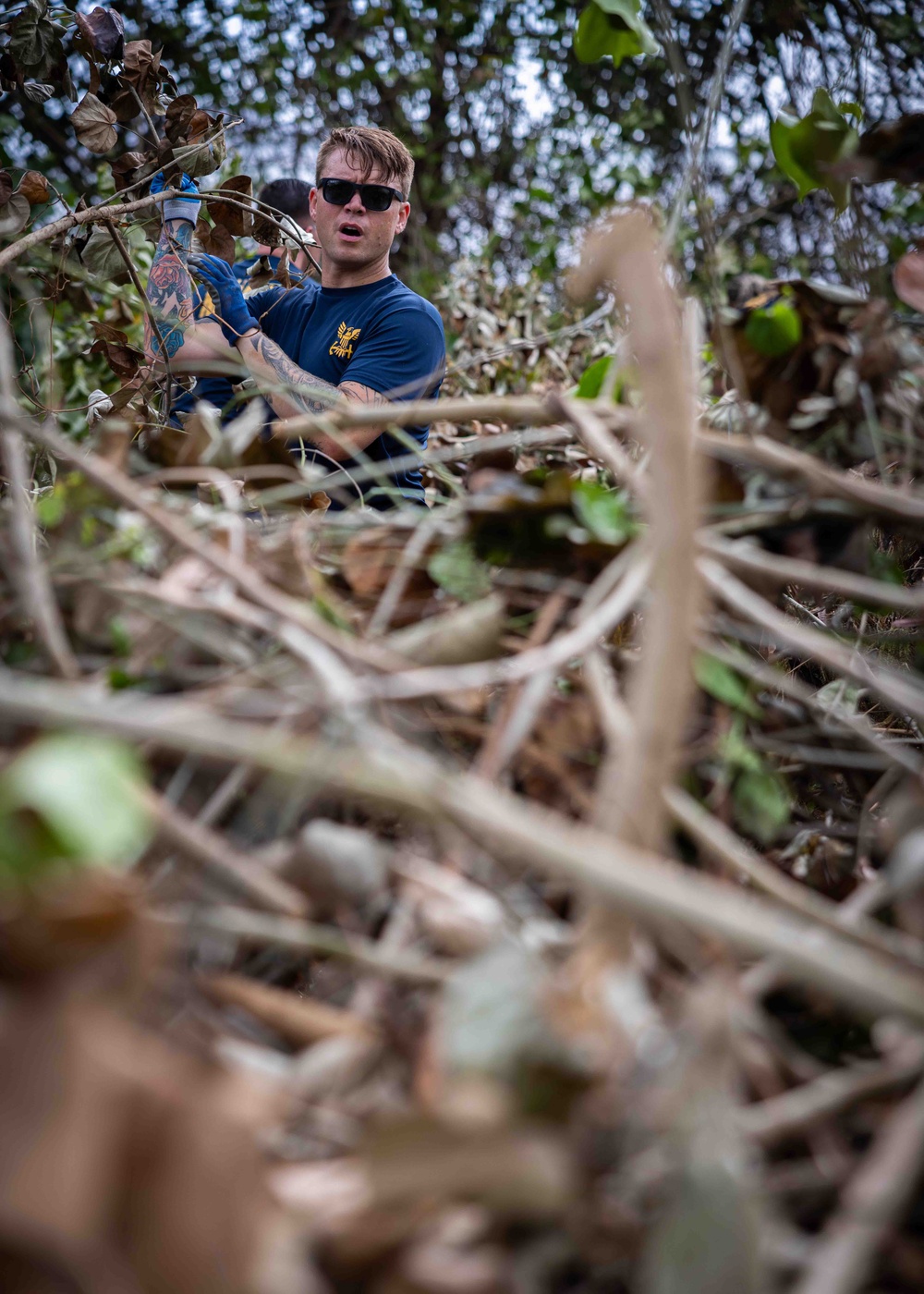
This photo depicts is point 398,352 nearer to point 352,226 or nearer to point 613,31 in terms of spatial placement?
point 352,226

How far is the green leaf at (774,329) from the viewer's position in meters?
0.60

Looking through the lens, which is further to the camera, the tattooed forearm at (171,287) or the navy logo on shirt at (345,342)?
the navy logo on shirt at (345,342)

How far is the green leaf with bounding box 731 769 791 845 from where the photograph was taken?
0.50 meters

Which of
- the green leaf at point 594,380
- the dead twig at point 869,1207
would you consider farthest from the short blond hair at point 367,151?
the dead twig at point 869,1207

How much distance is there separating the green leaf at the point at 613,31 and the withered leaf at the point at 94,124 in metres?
0.83

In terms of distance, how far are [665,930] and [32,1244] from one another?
9.2 inches

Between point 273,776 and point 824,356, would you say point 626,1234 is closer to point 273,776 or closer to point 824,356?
point 273,776

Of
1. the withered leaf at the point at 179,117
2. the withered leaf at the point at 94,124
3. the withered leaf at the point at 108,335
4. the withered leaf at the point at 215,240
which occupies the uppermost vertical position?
the withered leaf at the point at 179,117

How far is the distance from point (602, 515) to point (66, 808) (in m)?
0.33

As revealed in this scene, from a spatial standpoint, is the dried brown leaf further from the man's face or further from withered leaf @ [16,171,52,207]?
the man's face

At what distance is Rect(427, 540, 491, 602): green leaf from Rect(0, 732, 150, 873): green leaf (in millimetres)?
258

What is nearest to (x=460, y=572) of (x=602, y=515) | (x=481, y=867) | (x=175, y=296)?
(x=602, y=515)

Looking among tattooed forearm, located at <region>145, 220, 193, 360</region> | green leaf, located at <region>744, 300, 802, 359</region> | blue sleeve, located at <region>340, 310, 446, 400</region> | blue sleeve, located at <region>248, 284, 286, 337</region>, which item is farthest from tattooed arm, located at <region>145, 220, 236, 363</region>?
green leaf, located at <region>744, 300, 802, 359</region>

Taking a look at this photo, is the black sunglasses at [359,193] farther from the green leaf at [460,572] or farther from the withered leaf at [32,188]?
the green leaf at [460,572]
